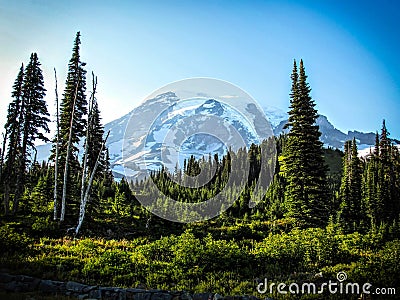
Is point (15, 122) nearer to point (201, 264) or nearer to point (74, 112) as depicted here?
point (74, 112)

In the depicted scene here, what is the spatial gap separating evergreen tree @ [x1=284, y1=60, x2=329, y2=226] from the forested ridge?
0.29 feet

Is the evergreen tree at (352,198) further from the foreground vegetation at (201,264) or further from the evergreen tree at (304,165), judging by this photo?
the foreground vegetation at (201,264)

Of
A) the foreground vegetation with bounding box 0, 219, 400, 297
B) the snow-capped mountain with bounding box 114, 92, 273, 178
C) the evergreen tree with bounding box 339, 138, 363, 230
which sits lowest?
the foreground vegetation with bounding box 0, 219, 400, 297

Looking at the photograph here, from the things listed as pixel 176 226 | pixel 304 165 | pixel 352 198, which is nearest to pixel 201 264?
pixel 304 165

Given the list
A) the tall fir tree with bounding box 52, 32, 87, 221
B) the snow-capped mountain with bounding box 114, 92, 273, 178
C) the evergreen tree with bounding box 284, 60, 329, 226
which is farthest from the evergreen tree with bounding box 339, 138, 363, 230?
the tall fir tree with bounding box 52, 32, 87, 221

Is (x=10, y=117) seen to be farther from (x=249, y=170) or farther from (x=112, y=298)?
(x=249, y=170)

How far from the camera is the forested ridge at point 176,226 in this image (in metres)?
13.2

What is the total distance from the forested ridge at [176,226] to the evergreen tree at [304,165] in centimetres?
9

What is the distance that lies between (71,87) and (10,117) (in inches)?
256

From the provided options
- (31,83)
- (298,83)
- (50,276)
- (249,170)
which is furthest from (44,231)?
(249,170)

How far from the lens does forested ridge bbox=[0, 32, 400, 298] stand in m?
13.2

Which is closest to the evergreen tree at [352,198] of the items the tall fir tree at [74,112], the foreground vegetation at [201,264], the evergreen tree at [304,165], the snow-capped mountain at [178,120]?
the evergreen tree at [304,165]

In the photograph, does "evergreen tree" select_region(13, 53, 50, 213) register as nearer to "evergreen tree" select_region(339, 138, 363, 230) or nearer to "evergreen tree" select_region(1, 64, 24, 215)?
"evergreen tree" select_region(1, 64, 24, 215)

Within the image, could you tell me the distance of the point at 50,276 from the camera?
12.5 metres
